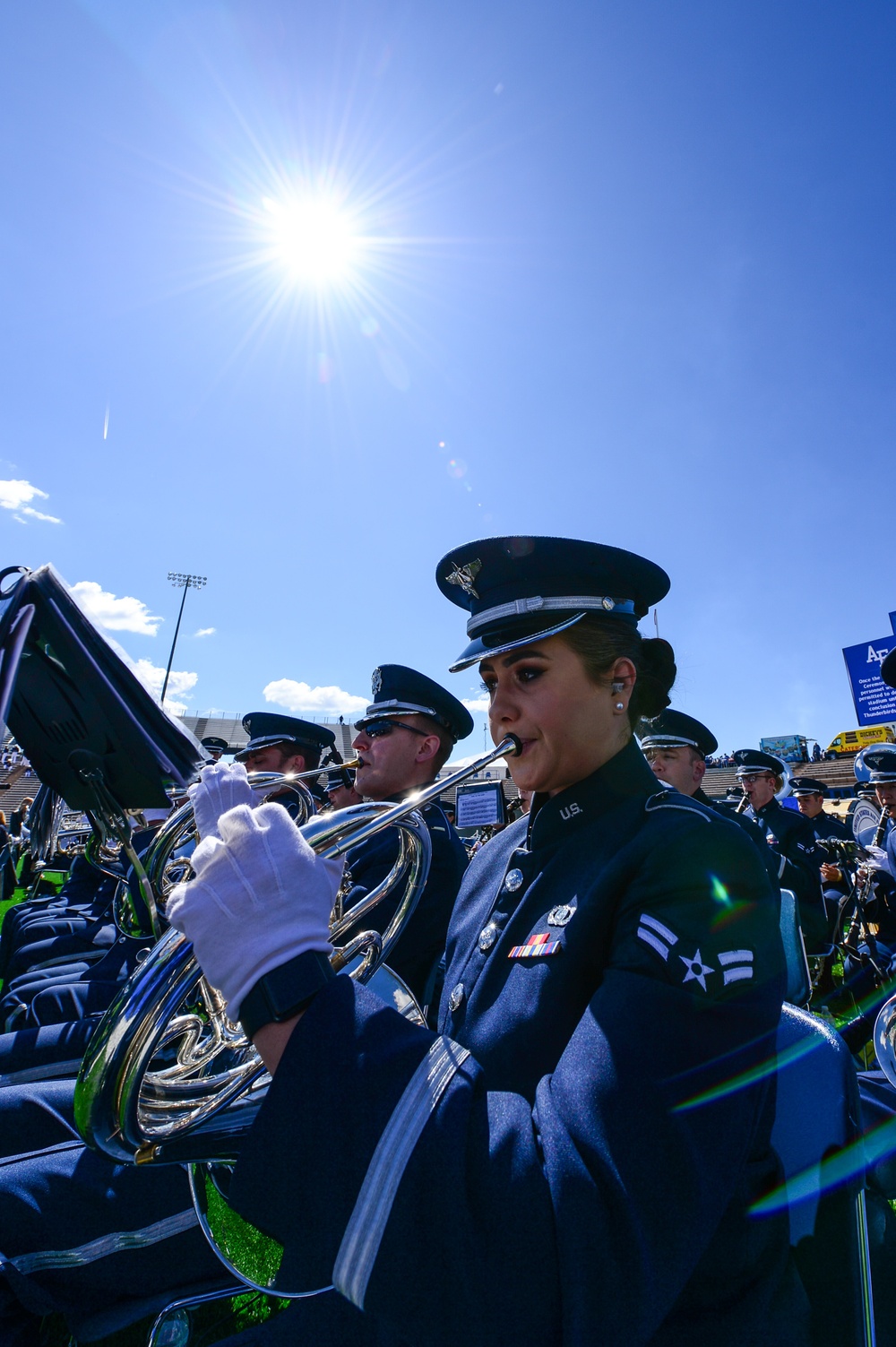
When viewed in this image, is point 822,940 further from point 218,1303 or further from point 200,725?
point 200,725

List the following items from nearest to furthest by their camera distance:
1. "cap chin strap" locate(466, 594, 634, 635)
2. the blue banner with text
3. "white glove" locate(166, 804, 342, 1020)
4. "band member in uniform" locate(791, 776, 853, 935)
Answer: "white glove" locate(166, 804, 342, 1020) < "cap chin strap" locate(466, 594, 634, 635) < "band member in uniform" locate(791, 776, 853, 935) < the blue banner with text

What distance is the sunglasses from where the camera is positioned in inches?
153

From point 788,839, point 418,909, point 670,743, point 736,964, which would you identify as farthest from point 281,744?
point 788,839

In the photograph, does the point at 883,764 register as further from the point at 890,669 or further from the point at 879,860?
the point at 890,669

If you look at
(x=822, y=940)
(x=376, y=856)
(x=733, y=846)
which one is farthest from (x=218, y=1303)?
(x=822, y=940)

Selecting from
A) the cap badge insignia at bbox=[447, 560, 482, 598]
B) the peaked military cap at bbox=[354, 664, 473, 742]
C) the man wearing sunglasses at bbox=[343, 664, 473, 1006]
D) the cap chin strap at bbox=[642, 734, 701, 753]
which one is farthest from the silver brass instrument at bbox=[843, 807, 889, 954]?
the cap badge insignia at bbox=[447, 560, 482, 598]

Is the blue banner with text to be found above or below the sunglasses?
above

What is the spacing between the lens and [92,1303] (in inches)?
81.9

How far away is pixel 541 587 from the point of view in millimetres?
1838

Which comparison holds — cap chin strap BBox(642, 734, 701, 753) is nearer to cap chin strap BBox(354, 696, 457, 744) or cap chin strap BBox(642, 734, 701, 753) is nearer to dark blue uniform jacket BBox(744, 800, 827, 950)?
dark blue uniform jacket BBox(744, 800, 827, 950)

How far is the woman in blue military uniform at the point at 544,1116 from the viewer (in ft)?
2.69

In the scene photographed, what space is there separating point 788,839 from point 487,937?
6.25m

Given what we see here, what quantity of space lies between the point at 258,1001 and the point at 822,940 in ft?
22.3

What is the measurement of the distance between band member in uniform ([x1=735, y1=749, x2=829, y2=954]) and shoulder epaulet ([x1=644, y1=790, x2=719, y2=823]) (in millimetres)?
5307
